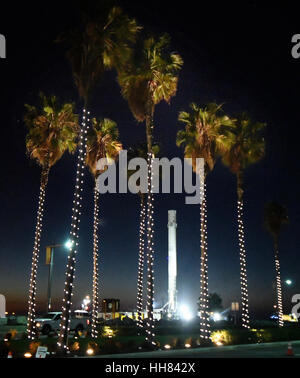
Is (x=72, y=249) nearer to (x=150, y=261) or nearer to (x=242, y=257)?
(x=150, y=261)

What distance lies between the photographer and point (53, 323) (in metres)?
40.2

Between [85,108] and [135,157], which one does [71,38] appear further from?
[135,157]

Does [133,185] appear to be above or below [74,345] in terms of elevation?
above

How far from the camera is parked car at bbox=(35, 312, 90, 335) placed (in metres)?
39.6

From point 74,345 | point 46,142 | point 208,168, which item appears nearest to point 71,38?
point 46,142

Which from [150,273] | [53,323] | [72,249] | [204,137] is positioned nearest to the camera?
[72,249]

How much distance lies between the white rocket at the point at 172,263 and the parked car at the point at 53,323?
51.8 m

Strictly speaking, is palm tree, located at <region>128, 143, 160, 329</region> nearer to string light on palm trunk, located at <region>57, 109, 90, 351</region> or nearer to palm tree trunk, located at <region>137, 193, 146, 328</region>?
palm tree trunk, located at <region>137, 193, 146, 328</region>

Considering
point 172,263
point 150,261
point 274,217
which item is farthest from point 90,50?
point 172,263

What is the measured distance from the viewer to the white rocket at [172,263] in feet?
315

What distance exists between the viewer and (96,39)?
2634 cm

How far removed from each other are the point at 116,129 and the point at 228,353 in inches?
720

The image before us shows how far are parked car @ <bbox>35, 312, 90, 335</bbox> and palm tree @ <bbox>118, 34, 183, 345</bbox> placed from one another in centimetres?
1487
